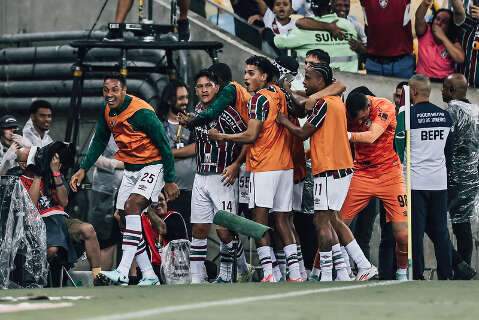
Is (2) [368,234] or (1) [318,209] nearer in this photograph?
(1) [318,209]

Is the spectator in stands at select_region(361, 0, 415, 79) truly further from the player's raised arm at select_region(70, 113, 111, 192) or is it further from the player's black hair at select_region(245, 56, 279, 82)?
the player's raised arm at select_region(70, 113, 111, 192)

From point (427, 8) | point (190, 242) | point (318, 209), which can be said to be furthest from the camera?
point (427, 8)

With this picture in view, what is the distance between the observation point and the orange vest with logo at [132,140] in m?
14.5

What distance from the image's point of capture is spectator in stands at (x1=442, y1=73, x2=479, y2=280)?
634 inches

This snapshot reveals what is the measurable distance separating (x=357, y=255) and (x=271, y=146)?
1421 millimetres

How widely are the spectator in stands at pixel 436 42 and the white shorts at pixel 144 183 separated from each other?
5.33m

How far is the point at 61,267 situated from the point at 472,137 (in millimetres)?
4824

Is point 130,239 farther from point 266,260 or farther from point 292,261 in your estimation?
point 292,261

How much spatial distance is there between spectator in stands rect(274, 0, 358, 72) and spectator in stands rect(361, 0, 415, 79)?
0.89 ft

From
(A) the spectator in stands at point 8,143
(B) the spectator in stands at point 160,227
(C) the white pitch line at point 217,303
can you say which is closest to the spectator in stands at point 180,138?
(B) the spectator in stands at point 160,227

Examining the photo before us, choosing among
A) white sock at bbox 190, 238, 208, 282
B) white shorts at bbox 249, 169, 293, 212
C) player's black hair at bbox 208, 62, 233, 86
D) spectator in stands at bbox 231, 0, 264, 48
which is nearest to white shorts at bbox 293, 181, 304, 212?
white shorts at bbox 249, 169, 293, 212

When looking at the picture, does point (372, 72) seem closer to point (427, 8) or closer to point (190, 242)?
point (427, 8)

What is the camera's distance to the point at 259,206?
14.4 metres

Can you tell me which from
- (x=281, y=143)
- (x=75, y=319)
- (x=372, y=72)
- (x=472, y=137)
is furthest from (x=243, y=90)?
(x=75, y=319)
